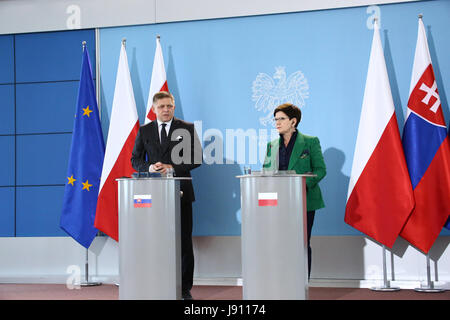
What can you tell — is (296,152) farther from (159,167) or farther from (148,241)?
(148,241)

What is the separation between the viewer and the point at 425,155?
4.54 meters

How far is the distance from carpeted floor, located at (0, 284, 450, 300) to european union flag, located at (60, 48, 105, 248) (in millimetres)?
522

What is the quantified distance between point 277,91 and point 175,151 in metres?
1.34

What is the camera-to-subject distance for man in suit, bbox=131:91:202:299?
14.0 feet

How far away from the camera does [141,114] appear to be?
540cm

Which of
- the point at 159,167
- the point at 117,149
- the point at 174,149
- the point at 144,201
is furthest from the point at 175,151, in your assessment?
the point at 117,149

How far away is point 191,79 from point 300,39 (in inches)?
44.0

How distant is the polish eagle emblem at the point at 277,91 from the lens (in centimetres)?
507

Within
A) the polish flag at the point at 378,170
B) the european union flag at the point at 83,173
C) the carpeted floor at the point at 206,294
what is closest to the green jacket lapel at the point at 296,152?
the polish flag at the point at 378,170

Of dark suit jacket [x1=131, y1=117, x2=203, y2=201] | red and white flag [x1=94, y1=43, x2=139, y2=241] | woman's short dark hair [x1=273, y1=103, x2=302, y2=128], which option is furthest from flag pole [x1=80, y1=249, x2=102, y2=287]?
woman's short dark hair [x1=273, y1=103, x2=302, y2=128]

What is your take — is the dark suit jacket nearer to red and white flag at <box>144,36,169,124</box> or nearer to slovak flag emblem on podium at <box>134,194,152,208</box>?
slovak flag emblem on podium at <box>134,194,152,208</box>

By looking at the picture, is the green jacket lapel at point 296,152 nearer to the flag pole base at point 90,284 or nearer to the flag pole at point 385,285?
the flag pole at point 385,285
